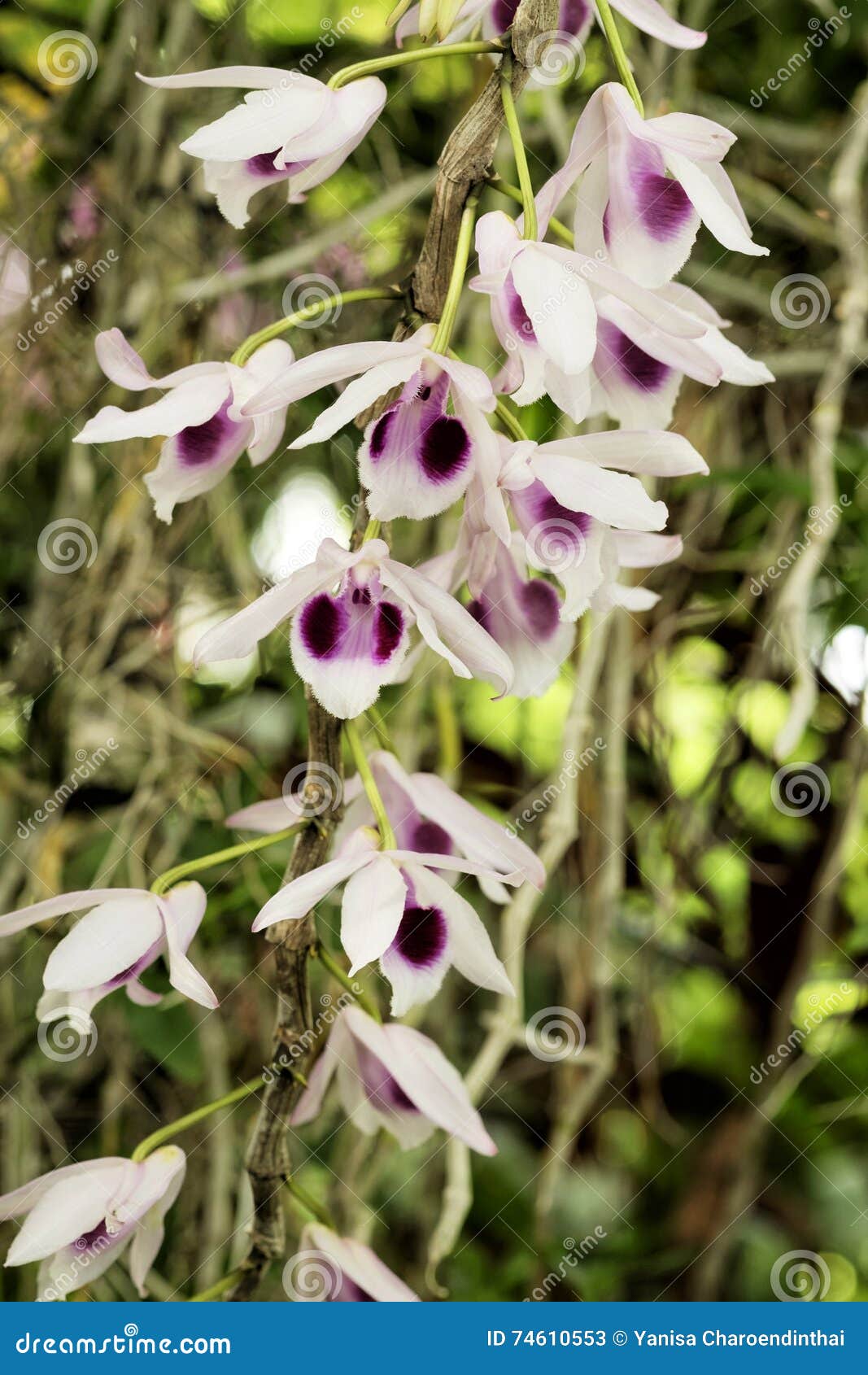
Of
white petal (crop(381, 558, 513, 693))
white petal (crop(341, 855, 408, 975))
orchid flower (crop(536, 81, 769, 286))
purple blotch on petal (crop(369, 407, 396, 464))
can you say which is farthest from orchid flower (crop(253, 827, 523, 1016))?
orchid flower (crop(536, 81, 769, 286))

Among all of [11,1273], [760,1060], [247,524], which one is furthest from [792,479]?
[11,1273]

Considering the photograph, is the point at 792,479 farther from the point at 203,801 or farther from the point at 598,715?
the point at 203,801

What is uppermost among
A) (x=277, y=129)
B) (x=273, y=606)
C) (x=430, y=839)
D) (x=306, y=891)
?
(x=277, y=129)

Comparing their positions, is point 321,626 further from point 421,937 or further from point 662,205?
point 662,205

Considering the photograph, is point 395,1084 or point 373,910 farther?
point 395,1084

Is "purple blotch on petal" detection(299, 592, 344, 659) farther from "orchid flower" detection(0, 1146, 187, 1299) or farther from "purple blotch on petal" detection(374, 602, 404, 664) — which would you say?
"orchid flower" detection(0, 1146, 187, 1299)

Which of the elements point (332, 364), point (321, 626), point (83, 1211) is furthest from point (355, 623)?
point (83, 1211)

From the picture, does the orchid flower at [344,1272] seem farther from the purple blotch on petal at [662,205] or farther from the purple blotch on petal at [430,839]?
the purple blotch on petal at [662,205]
